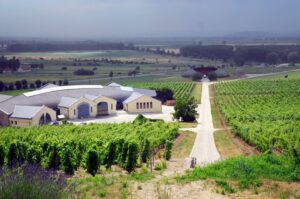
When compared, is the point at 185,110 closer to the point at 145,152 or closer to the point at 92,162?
the point at 145,152

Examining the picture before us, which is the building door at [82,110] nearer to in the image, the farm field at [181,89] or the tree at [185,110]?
the tree at [185,110]

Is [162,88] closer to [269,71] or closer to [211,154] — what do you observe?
[211,154]

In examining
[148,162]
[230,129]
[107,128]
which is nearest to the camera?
[148,162]

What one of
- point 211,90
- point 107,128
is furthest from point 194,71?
point 107,128

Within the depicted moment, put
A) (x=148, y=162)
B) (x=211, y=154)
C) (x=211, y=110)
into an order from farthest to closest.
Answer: (x=211, y=110) < (x=211, y=154) < (x=148, y=162)

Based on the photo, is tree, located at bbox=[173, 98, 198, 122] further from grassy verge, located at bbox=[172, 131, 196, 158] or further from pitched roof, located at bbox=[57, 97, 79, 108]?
pitched roof, located at bbox=[57, 97, 79, 108]

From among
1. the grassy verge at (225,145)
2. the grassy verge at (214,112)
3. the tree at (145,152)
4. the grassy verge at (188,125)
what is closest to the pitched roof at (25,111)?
the grassy verge at (188,125)

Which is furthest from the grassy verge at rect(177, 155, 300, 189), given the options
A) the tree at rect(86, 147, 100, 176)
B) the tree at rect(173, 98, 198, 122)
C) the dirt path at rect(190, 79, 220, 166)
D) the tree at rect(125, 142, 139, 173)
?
the tree at rect(173, 98, 198, 122)
